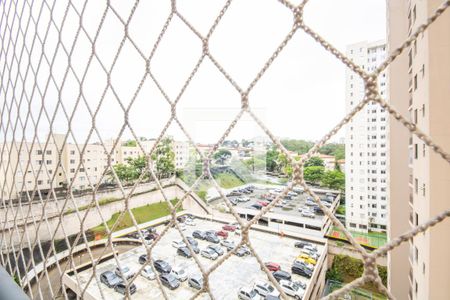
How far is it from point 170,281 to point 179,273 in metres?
0.21

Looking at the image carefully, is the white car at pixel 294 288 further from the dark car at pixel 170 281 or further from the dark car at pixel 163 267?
the dark car at pixel 163 267

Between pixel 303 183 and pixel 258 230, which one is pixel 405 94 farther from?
pixel 258 230

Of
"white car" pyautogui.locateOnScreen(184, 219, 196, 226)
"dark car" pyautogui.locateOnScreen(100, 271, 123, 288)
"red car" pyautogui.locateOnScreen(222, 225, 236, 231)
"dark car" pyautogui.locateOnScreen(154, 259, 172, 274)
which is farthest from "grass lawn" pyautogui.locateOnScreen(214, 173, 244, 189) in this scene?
"dark car" pyautogui.locateOnScreen(100, 271, 123, 288)

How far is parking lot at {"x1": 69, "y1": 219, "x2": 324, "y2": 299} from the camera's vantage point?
3365 millimetres

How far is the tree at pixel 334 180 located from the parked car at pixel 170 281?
11.3 ft

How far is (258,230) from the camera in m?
6.34

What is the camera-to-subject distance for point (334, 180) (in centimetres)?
491

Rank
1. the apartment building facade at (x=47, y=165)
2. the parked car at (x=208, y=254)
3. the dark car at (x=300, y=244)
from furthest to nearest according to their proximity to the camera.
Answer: the dark car at (x=300, y=244), the parked car at (x=208, y=254), the apartment building facade at (x=47, y=165)

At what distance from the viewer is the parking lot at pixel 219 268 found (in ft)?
11.0

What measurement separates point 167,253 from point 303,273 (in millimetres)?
2863

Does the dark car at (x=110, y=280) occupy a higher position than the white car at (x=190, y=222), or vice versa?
the dark car at (x=110, y=280)

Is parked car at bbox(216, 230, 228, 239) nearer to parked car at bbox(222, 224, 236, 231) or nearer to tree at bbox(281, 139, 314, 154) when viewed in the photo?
parked car at bbox(222, 224, 236, 231)

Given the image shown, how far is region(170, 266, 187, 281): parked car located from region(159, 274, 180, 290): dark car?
45 mm

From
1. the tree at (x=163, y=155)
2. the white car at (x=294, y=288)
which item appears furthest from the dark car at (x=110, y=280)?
the white car at (x=294, y=288)
